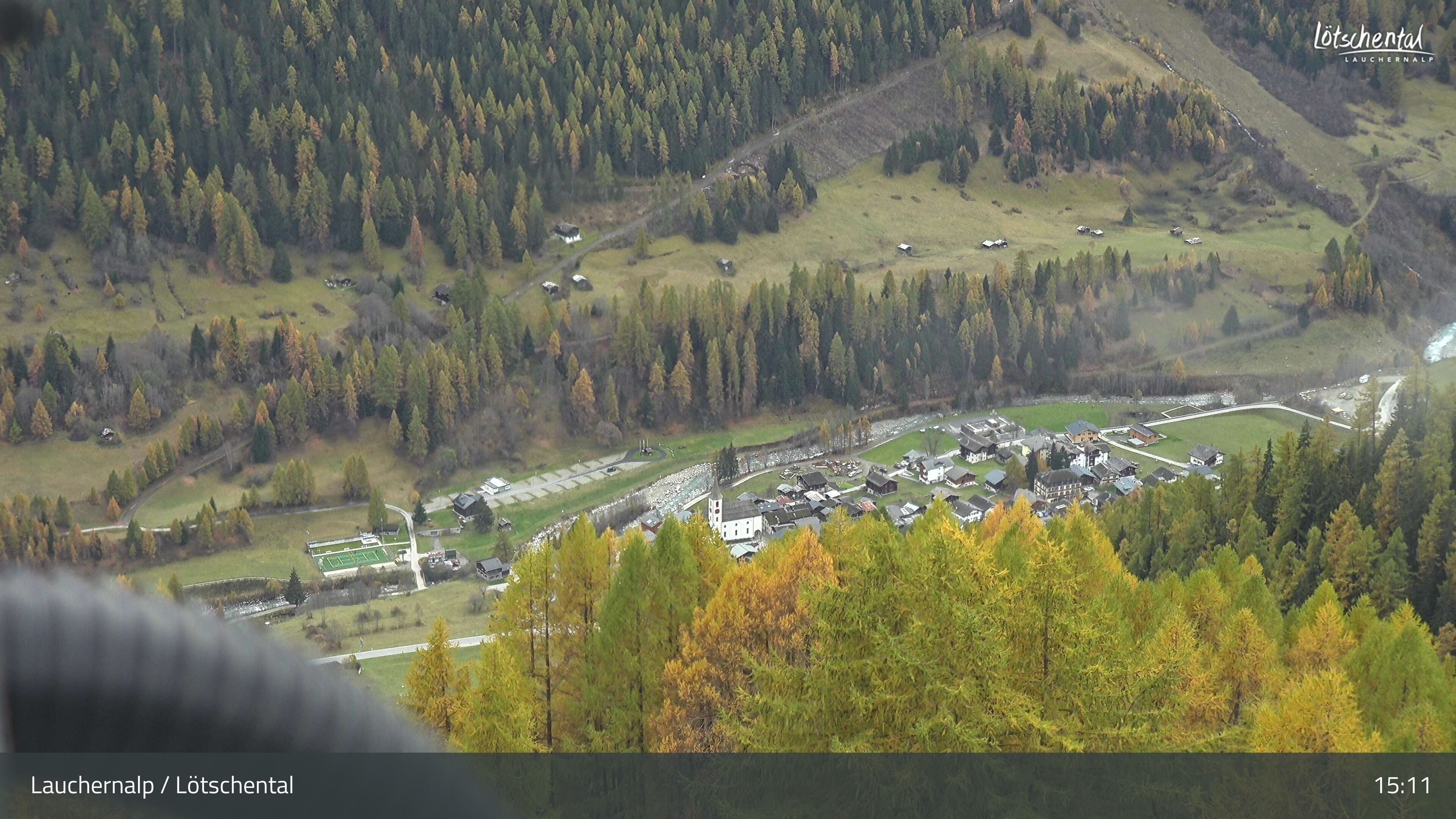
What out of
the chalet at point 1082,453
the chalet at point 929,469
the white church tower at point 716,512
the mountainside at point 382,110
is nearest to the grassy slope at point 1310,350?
the chalet at point 1082,453

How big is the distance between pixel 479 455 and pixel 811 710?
3492 inches

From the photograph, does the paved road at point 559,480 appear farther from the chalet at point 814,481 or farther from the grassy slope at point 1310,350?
the grassy slope at point 1310,350

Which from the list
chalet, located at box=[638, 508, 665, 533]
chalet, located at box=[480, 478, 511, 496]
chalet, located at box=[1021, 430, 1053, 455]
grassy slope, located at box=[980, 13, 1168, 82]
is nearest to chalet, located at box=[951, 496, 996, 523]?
chalet, located at box=[1021, 430, 1053, 455]

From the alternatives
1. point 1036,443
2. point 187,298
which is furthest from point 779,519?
point 187,298

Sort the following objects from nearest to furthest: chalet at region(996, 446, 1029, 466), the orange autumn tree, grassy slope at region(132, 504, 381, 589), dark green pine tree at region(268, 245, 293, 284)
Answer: the orange autumn tree → grassy slope at region(132, 504, 381, 589) → chalet at region(996, 446, 1029, 466) → dark green pine tree at region(268, 245, 293, 284)

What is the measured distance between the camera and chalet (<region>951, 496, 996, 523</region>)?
97.9 metres

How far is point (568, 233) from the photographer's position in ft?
452

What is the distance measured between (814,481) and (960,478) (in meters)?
10.2

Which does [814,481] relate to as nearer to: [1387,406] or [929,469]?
[929,469]

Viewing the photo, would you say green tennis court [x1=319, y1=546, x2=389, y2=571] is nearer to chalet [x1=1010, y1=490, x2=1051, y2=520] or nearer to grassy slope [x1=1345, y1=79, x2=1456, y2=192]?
chalet [x1=1010, y1=490, x2=1051, y2=520]

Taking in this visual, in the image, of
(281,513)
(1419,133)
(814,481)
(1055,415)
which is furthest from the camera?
(1419,133)

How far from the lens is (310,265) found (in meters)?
128

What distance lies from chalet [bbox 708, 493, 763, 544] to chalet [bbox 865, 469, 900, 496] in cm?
1011

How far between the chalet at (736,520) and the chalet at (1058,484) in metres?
20.0
